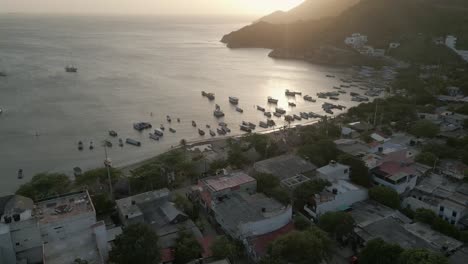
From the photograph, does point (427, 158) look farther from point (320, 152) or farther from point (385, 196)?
point (320, 152)

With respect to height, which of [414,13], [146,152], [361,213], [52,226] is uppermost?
[414,13]

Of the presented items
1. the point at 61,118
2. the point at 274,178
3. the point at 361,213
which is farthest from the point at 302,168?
the point at 61,118

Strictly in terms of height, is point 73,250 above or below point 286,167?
above

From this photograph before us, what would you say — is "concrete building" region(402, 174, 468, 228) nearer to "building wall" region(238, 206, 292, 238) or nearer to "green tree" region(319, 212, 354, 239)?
"green tree" region(319, 212, 354, 239)

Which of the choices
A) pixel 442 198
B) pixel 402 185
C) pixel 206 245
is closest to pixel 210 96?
pixel 402 185

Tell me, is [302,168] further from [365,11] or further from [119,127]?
[365,11]

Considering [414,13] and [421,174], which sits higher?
[414,13]

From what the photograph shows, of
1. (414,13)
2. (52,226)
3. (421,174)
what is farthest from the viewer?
(414,13)
